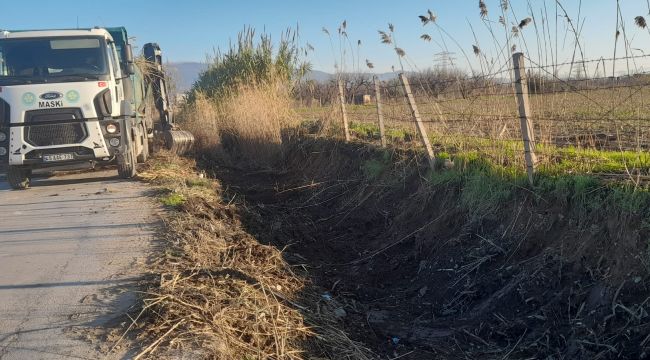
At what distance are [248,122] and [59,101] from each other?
234 inches

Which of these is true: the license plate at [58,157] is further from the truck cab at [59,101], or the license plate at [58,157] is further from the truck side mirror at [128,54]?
the truck side mirror at [128,54]

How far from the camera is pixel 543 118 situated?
6.70 meters

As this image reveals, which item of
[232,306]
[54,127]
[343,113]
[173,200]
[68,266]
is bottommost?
[232,306]

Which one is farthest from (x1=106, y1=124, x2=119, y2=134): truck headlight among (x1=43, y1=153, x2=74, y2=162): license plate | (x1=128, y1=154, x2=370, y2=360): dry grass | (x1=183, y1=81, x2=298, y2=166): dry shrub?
(x1=128, y1=154, x2=370, y2=360): dry grass

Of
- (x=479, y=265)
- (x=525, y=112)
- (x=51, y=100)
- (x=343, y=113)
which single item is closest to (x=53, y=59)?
(x=51, y=100)

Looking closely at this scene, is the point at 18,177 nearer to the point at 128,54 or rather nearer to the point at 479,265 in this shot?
the point at 128,54

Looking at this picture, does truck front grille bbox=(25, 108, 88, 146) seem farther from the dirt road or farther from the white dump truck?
the dirt road

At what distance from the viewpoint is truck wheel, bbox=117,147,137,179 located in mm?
11828

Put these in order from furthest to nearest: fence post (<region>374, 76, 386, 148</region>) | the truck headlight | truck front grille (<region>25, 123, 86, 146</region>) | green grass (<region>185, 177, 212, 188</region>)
A: the truck headlight
truck front grille (<region>25, 123, 86, 146</region>)
green grass (<region>185, 177, 212, 188</region>)
fence post (<region>374, 76, 386, 148</region>)

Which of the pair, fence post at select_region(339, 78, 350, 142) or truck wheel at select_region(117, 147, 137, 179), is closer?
truck wheel at select_region(117, 147, 137, 179)

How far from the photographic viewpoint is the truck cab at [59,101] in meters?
10.8

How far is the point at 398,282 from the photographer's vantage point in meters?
6.81

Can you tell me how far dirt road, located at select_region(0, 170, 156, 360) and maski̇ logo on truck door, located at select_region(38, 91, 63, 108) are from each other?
65.0 inches

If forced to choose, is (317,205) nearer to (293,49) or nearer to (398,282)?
(398,282)
